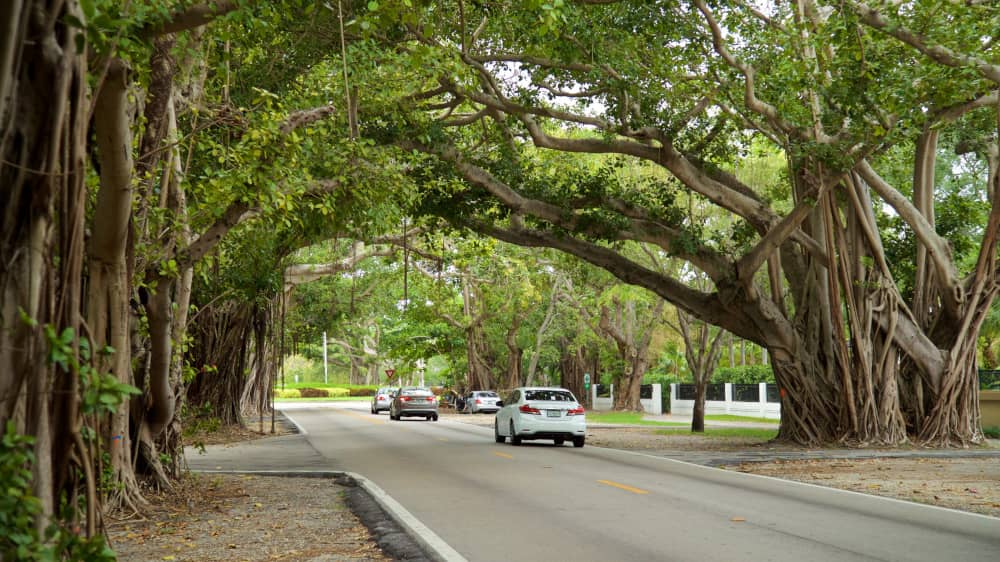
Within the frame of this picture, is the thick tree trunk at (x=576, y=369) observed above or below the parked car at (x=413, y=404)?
above

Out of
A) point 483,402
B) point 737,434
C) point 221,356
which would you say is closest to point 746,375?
point 483,402

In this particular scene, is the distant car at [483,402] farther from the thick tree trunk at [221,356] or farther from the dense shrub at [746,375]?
the thick tree trunk at [221,356]

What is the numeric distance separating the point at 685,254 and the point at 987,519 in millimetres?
12550

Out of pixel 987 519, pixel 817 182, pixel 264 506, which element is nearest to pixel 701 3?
pixel 817 182

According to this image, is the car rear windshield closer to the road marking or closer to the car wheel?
the car wheel

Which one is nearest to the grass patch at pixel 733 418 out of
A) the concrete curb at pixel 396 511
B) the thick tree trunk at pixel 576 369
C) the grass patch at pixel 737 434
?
the grass patch at pixel 737 434

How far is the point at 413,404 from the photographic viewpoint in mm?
41656

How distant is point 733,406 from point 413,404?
15715 mm

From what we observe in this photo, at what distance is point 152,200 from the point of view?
10859 millimetres

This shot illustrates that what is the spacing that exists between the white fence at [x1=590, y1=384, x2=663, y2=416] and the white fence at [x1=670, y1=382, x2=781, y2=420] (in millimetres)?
690

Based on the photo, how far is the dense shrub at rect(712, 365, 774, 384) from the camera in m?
48.0

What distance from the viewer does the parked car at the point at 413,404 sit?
41.5m

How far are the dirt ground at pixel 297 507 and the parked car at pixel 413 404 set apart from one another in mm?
24451

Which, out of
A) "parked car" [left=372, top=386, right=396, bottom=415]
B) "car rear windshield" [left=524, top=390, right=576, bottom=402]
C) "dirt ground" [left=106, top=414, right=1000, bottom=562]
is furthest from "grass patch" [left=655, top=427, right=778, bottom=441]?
"parked car" [left=372, top=386, right=396, bottom=415]
